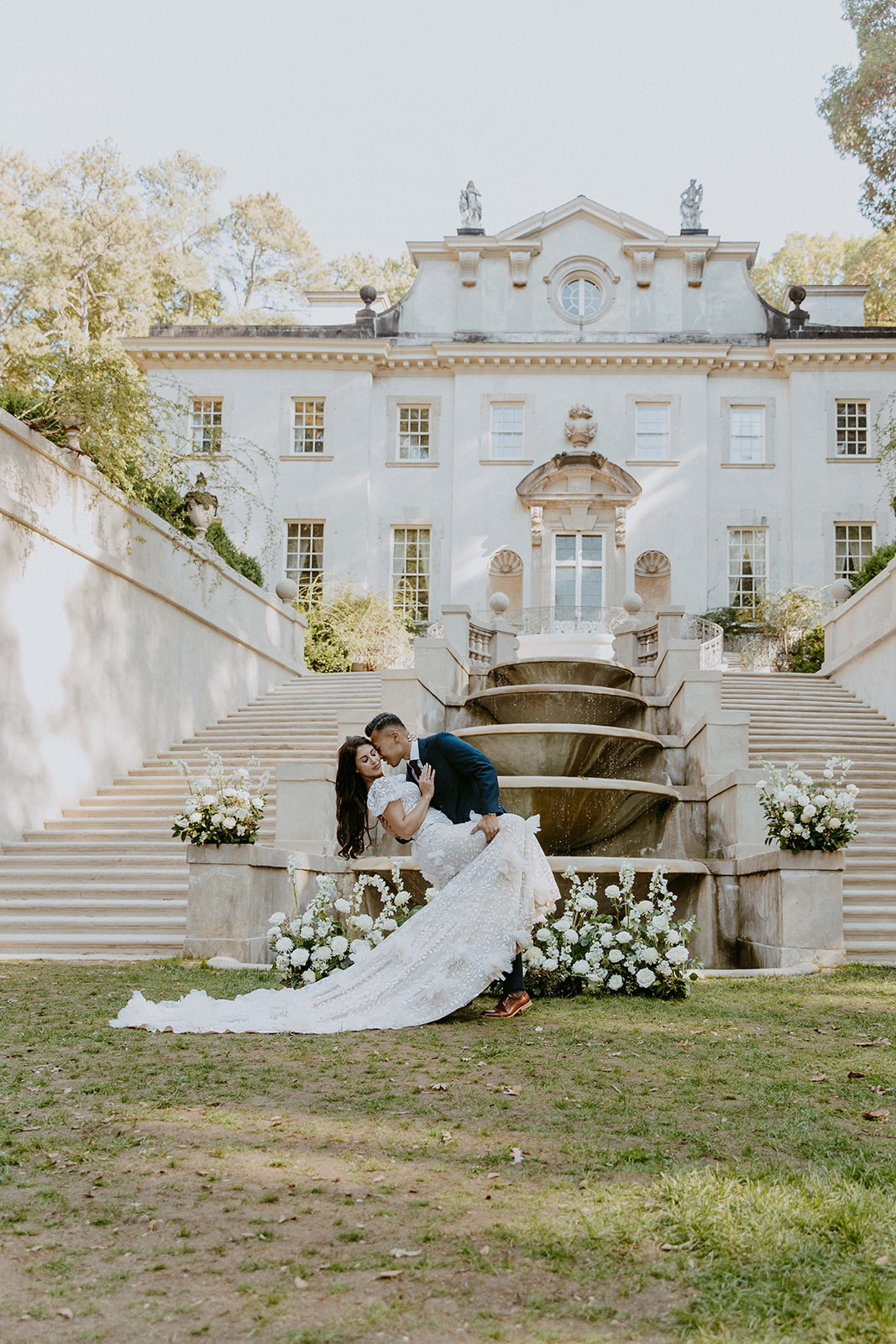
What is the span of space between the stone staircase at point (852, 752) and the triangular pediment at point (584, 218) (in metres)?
14.4

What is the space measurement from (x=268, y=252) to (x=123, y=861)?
34.7 meters

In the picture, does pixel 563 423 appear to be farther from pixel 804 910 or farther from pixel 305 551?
pixel 804 910

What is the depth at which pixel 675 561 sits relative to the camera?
2867cm

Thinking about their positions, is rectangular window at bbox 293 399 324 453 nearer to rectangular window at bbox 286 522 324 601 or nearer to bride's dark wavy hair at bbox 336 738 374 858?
rectangular window at bbox 286 522 324 601

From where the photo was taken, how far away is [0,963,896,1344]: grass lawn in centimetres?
235

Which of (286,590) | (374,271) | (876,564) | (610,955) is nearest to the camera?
(610,955)

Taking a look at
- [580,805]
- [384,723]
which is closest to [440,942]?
[384,723]

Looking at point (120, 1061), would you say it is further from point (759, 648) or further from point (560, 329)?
point (560, 329)

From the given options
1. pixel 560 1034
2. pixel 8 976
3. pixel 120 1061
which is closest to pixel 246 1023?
pixel 120 1061

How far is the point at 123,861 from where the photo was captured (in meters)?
11.5

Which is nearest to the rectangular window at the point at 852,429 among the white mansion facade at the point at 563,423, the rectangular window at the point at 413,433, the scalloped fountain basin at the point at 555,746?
the white mansion facade at the point at 563,423

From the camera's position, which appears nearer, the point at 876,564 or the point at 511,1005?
the point at 511,1005

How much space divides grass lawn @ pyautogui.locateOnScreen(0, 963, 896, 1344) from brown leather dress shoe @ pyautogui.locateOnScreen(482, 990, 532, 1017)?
825mm

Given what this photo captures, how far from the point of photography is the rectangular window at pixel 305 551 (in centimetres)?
2942
